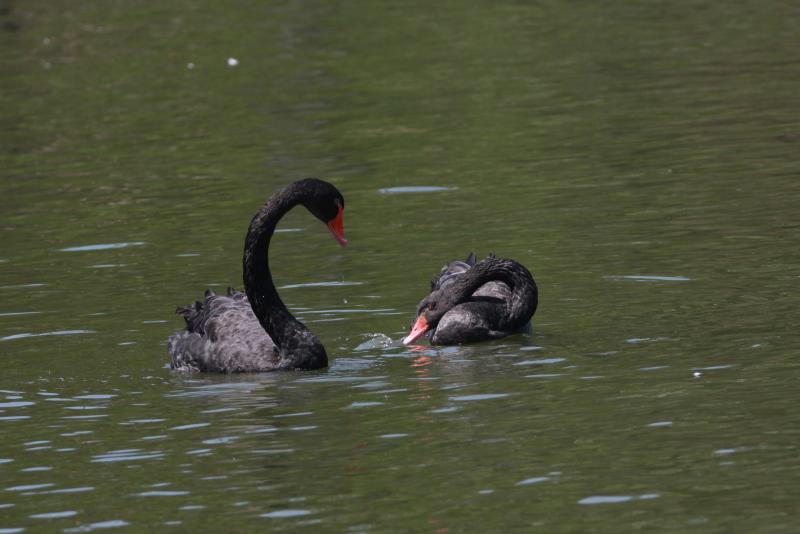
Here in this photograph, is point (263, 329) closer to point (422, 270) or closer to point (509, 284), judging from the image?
point (509, 284)

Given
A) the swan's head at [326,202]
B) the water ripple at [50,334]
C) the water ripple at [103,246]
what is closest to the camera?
the swan's head at [326,202]

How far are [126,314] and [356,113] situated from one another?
10305mm

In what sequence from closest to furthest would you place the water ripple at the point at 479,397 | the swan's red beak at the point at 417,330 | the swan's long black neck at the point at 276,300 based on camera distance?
the water ripple at the point at 479,397, the swan's long black neck at the point at 276,300, the swan's red beak at the point at 417,330

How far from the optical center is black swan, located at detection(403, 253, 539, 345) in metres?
12.1

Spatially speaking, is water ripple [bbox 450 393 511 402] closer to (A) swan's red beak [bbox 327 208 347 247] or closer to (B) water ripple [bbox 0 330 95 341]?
(A) swan's red beak [bbox 327 208 347 247]

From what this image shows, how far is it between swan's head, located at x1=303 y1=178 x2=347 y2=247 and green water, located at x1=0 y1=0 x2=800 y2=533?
36.9 inches

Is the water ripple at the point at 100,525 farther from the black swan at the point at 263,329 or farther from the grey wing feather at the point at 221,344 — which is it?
the grey wing feather at the point at 221,344

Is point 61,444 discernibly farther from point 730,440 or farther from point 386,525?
point 730,440

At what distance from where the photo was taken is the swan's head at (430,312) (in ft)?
39.3

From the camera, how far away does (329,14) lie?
33.3 m

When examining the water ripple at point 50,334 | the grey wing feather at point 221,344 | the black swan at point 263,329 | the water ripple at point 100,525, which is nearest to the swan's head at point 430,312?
the black swan at point 263,329

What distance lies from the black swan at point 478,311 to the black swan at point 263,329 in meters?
0.93

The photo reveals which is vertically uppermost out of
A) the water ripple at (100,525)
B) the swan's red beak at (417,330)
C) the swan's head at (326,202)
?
the swan's head at (326,202)

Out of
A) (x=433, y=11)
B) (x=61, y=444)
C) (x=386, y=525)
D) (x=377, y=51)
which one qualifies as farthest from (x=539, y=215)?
(x=433, y=11)
